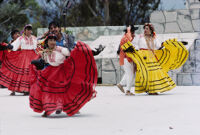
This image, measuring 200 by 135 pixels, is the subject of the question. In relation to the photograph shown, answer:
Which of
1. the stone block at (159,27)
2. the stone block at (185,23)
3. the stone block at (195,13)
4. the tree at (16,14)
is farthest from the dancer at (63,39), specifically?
the tree at (16,14)

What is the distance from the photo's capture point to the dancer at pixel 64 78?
7855mm

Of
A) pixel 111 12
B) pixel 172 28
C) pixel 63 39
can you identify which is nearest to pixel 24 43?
pixel 63 39

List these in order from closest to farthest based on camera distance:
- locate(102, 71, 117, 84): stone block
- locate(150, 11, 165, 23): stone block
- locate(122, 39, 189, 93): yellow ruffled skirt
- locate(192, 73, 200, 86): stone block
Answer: locate(122, 39, 189, 93): yellow ruffled skirt → locate(192, 73, 200, 86): stone block → locate(102, 71, 117, 84): stone block → locate(150, 11, 165, 23): stone block

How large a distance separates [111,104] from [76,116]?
6.81 ft

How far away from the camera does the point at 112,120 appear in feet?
23.6

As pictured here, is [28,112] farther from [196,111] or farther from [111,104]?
[196,111]

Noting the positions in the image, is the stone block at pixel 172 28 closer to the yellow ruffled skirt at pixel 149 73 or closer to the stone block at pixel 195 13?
the stone block at pixel 195 13

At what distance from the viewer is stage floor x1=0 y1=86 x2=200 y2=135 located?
615 centimetres

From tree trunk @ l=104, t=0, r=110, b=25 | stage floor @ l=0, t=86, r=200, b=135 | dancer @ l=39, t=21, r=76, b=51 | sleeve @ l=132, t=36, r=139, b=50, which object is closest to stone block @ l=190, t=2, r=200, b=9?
sleeve @ l=132, t=36, r=139, b=50

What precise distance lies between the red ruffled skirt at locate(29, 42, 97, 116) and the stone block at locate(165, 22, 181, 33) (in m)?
11.5

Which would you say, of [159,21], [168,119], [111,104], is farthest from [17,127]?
[159,21]

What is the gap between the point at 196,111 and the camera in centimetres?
827

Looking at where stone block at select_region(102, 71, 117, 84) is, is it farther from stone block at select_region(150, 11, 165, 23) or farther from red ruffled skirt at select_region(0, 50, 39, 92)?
red ruffled skirt at select_region(0, 50, 39, 92)

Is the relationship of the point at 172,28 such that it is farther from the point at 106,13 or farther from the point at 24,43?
the point at 106,13
